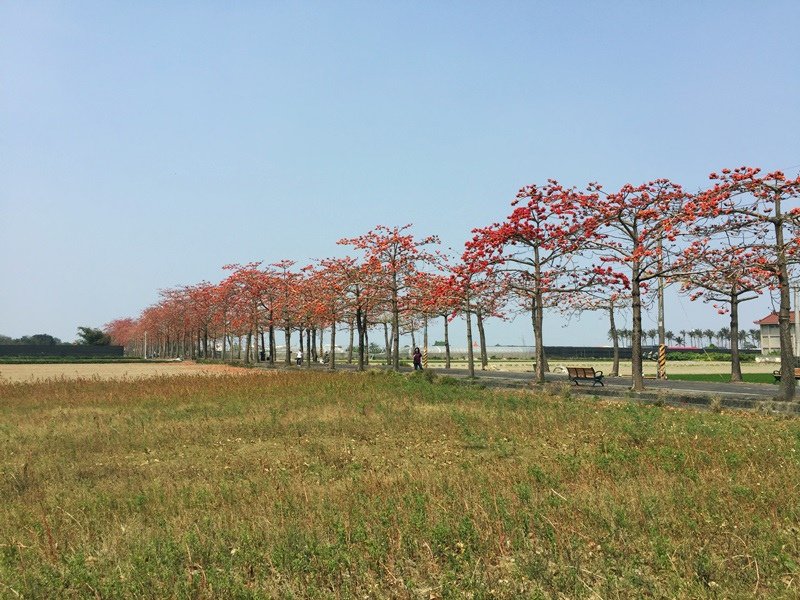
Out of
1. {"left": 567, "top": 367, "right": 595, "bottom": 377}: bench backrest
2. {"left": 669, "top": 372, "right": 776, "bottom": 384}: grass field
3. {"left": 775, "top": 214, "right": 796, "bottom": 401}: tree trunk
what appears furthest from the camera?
{"left": 669, "top": 372, "right": 776, "bottom": 384}: grass field

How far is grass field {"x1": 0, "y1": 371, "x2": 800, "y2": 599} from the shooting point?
17.6 feet

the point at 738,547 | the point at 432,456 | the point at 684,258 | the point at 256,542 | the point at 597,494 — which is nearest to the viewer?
the point at 738,547

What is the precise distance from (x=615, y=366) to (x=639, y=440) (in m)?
33.7

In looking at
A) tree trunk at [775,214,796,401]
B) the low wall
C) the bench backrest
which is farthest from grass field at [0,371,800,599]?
the low wall

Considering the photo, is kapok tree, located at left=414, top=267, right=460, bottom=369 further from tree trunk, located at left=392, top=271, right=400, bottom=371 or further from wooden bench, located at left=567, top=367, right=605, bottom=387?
wooden bench, located at left=567, top=367, right=605, bottom=387

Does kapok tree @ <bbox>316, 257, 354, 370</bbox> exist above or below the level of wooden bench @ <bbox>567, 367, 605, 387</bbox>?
above

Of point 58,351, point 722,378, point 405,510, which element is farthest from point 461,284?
point 58,351

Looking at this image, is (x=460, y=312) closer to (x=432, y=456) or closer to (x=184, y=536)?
(x=432, y=456)

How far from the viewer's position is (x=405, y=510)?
7145 mm

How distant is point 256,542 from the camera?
251 inches

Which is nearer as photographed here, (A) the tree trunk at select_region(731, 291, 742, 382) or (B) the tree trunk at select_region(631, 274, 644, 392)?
(B) the tree trunk at select_region(631, 274, 644, 392)

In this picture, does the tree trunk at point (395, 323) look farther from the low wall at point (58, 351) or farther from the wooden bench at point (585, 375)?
the low wall at point (58, 351)

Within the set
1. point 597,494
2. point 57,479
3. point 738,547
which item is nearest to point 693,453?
point 597,494

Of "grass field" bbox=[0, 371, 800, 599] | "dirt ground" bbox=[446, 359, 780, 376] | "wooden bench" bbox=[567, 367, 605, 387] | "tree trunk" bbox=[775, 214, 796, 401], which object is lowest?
"dirt ground" bbox=[446, 359, 780, 376]
